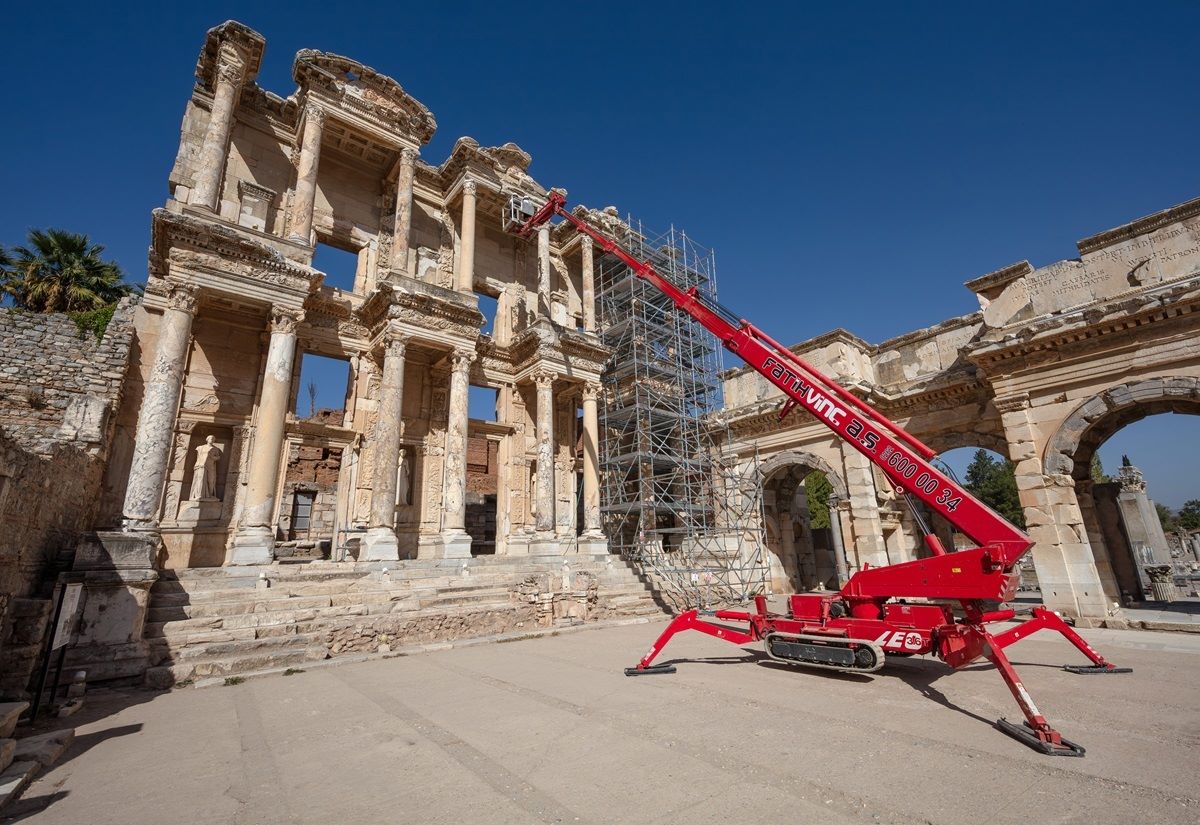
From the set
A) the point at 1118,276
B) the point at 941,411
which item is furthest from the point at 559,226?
the point at 1118,276

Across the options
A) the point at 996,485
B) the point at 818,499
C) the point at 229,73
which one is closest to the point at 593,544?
the point at 229,73

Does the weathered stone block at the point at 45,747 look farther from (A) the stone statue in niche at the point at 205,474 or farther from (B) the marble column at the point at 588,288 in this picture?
(B) the marble column at the point at 588,288

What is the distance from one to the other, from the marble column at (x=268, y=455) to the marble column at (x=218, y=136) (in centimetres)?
320

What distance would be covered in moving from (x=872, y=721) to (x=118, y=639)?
10254 mm

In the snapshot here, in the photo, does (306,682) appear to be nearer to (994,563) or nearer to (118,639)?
(118,639)

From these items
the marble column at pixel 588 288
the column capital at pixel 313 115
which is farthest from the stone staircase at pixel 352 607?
the column capital at pixel 313 115

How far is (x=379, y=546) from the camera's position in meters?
12.9

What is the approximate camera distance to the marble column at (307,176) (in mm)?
14312

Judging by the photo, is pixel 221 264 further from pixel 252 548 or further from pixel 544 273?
pixel 544 273

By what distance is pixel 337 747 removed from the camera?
16.4 feet

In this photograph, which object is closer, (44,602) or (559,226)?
(44,602)

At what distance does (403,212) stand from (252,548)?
1034 cm

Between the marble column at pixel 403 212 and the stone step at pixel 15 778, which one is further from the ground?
the marble column at pixel 403 212

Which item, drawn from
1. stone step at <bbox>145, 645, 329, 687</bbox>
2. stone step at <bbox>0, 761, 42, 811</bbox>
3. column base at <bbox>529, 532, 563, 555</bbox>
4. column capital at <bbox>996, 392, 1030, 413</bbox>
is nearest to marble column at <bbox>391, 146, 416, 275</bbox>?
column base at <bbox>529, 532, 563, 555</bbox>
